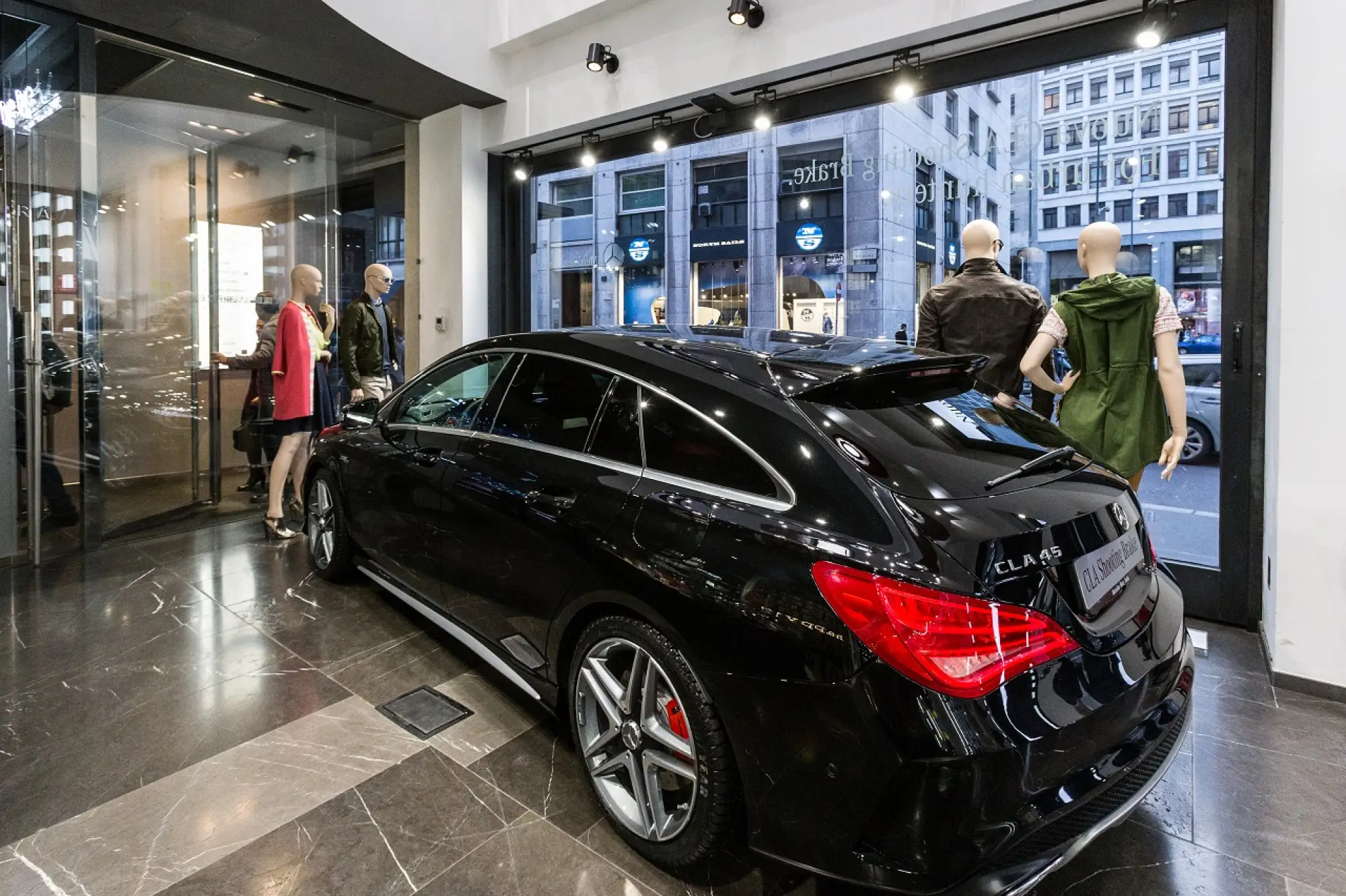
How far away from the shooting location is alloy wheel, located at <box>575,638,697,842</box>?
1.71 meters

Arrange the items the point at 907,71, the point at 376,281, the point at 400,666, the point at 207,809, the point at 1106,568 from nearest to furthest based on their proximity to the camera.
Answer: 1. the point at 1106,568
2. the point at 207,809
3. the point at 400,666
4. the point at 907,71
5. the point at 376,281

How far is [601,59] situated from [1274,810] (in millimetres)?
4983

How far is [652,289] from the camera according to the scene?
228 inches

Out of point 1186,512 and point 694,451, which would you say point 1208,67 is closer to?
point 1186,512

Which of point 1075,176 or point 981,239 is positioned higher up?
point 1075,176

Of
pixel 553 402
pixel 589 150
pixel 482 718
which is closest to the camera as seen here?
pixel 553 402

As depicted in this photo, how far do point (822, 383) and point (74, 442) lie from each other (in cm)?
480

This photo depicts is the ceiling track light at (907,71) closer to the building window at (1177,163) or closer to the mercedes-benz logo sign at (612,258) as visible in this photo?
the building window at (1177,163)

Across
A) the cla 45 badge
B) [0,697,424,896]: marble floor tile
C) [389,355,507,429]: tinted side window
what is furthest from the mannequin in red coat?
the cla 45 badge

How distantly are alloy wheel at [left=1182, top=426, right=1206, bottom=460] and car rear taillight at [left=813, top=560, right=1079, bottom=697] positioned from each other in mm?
2685

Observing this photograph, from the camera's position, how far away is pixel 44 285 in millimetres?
4297

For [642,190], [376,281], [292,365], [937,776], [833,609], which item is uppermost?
[642,190]

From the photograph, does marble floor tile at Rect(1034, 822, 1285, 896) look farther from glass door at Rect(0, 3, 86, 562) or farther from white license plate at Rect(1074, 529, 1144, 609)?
glass door at Rect(0, 3, 86, 562)

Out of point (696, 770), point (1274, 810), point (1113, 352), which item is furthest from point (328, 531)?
point (1274, 810)
